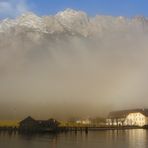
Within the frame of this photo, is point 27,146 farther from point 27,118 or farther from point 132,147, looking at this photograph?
point 27,118

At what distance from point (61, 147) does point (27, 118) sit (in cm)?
6976

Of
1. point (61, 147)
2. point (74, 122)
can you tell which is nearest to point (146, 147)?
point (61, 147)

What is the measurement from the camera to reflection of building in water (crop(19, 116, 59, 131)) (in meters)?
149

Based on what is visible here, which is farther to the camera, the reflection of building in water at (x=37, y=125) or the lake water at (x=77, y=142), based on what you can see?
the reflection of building in water at (x=37, y=125)

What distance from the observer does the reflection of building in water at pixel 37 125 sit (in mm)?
149200

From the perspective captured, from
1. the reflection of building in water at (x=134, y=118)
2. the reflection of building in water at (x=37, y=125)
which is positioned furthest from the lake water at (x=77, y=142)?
the reflection of building in water at (x=134, y=118)

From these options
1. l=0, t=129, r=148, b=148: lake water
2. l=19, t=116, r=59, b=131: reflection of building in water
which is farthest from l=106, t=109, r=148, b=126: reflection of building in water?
l=0, t=129, r=148, b=148: lake water

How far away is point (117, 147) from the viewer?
83812 mm

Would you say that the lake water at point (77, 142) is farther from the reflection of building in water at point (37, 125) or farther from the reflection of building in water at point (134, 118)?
the reflection of building in water at point (134, 118)

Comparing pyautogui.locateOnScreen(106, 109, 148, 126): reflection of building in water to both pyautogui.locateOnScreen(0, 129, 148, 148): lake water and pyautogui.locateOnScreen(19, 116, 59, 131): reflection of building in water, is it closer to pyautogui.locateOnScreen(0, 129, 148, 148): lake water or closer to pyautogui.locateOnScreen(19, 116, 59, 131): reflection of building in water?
pyautogui.locateOnScreen(19, 116, 59, 131): reflection of building in water

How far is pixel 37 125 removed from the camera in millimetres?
150625

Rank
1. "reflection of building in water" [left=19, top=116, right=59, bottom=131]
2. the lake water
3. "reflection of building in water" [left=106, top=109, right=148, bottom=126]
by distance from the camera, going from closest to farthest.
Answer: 1. the lake water
2. "reflection of building in water" [left=19, top=116, right=59, bottom=131]
3. "reflection of building in water" [left=106, top=109, right=148, bottom=126]

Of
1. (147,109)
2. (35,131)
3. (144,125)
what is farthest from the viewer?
(147,109)

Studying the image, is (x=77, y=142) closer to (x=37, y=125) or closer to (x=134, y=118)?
(x=37, y=125)
